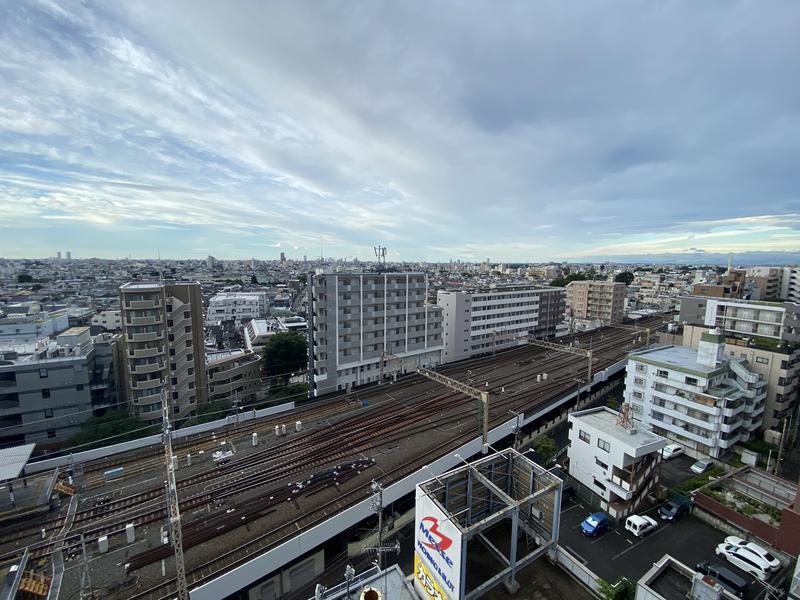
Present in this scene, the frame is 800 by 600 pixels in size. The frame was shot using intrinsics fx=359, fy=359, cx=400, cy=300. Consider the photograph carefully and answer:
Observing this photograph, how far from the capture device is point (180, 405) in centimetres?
3005

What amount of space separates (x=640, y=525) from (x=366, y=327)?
24.2 meters

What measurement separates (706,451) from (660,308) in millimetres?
66727

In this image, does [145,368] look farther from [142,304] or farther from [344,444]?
[344,444]

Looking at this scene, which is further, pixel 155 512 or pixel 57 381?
pixel 57 381

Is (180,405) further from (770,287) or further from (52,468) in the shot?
(770,287)

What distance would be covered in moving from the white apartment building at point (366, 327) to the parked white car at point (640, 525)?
20811 mm

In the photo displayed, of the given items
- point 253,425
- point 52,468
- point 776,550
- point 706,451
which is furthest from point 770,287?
point 52,468

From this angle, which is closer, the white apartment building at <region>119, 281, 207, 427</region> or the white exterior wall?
the white exterior wall

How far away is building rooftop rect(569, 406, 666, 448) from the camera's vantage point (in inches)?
749

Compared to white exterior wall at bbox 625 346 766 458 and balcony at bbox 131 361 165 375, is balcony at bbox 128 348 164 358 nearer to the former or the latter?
balcony at bbox 131 361 165 375

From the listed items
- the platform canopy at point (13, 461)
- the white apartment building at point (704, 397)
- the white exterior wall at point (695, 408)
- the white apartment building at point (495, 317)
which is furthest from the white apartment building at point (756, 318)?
the platform canopy at point (13, 461)

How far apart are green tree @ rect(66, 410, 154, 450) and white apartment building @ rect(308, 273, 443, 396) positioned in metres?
13.0

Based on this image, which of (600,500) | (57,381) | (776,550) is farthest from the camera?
(57,381)

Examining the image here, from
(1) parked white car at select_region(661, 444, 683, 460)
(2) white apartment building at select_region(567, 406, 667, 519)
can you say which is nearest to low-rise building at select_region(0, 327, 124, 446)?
(2) white apartment building at select_region(567, 406, 667, 519)
